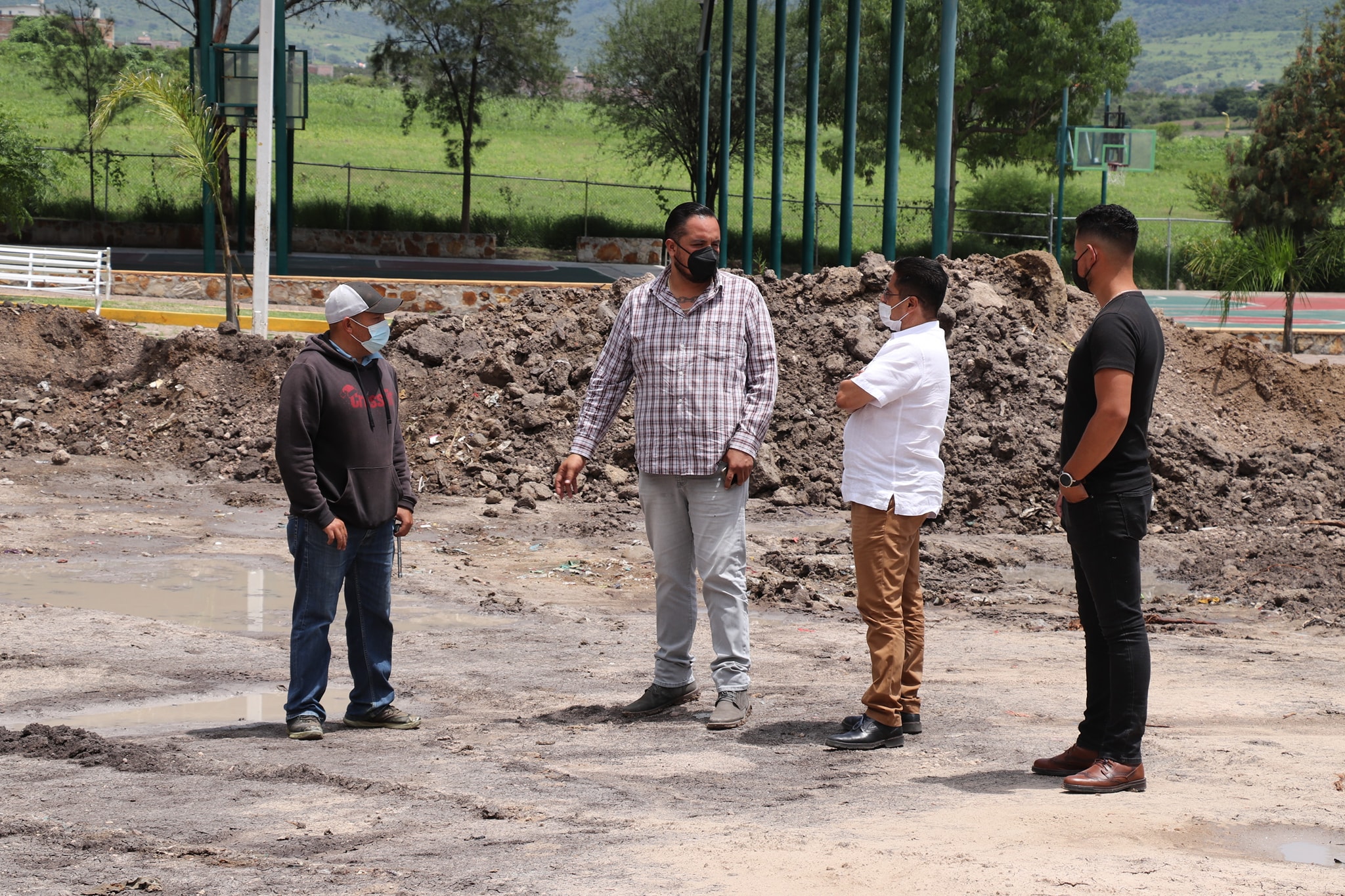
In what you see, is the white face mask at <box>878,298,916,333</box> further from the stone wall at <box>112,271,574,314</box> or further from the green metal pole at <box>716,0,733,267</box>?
the green metal pole at <box>716,0,733,267</box>

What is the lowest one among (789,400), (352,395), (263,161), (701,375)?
(789,400)

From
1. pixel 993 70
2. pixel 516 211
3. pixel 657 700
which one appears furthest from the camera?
pixel 516 211

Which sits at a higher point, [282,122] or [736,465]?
[282,122]

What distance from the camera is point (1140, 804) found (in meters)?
4.47

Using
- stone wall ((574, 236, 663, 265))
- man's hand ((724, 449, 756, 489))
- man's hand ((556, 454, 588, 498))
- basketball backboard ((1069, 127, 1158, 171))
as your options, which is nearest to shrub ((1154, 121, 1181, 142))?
basketball backboard ((1069, 127, 1158, 171))

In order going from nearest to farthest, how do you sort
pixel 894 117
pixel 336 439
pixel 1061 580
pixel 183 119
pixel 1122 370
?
pixel 1122 370, pixel 336 439, pixel 1061 580, pixel 183 119, pixel 894 117

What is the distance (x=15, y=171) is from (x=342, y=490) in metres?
19.8

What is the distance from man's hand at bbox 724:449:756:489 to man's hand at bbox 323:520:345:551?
1.56m

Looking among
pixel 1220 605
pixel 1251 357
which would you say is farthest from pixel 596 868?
pixel 1251 357

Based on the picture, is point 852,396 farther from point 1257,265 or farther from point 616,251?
point 616,251

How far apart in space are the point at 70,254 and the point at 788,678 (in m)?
17.7

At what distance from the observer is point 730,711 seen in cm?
575

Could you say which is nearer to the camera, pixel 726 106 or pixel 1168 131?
pixel 726 106

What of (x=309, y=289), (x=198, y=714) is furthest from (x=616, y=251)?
(x=198, y=714)
